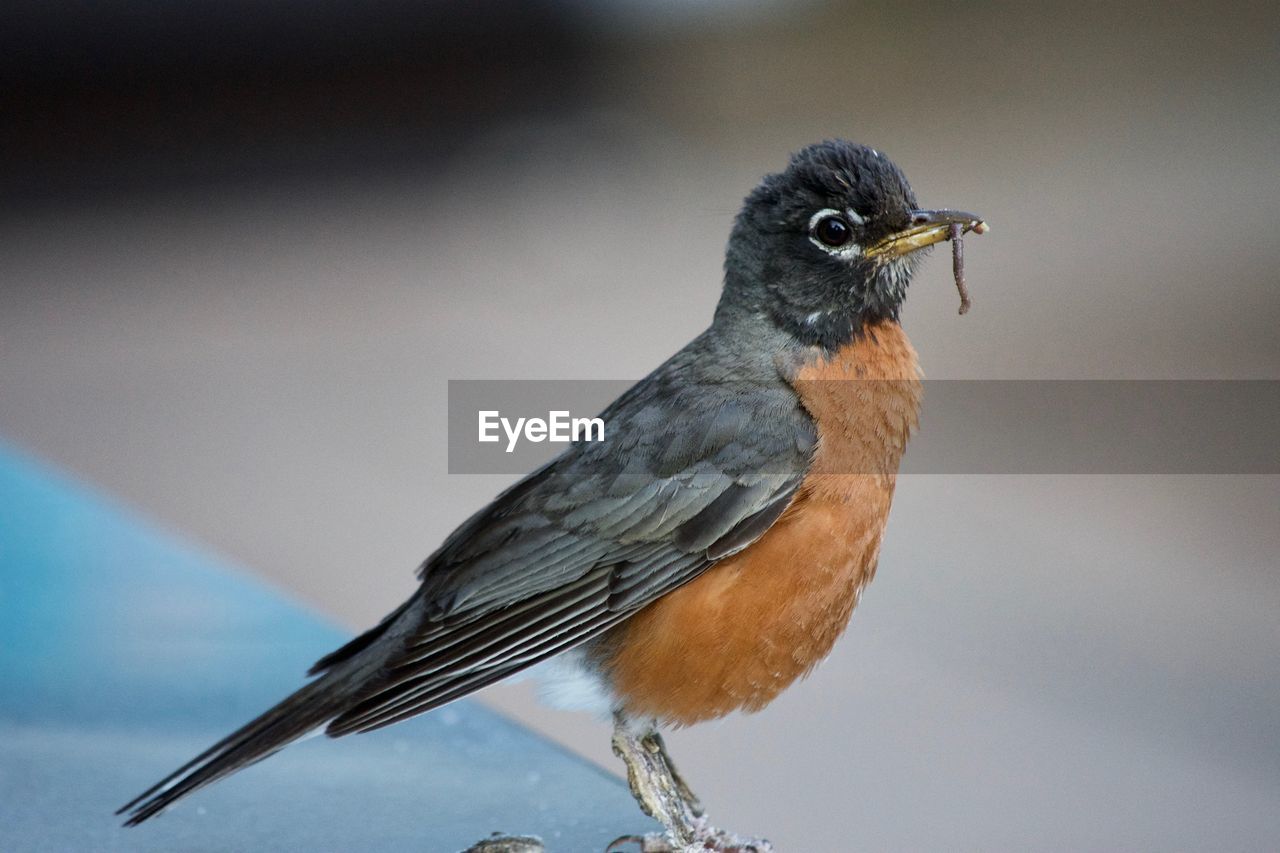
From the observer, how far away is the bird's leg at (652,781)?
2639 millimetres

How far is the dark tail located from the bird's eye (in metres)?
1.25

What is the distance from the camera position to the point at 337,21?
11805mm

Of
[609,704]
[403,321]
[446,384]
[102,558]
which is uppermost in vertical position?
[403,321]

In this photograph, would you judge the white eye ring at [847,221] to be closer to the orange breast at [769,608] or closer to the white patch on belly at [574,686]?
the orange breast at [769,608]

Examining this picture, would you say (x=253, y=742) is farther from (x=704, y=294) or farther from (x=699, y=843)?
(x=704, y=294)

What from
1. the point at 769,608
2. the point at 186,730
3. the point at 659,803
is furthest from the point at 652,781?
the point at 186,730

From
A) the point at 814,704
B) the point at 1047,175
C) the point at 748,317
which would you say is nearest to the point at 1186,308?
the point at 1047,175

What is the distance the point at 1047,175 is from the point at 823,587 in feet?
29.6

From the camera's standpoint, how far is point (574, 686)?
2752mm

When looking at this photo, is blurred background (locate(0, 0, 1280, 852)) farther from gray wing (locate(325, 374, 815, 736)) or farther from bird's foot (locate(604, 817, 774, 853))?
gray wing (locate(325, 374, 815, 736))

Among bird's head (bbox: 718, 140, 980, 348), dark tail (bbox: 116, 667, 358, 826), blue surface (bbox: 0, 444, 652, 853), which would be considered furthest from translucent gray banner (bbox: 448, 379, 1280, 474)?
dark tail (bbox: 116, 667, 358, 826)

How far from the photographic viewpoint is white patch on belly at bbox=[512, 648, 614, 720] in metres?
2.74

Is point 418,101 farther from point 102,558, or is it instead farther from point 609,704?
point 609,704

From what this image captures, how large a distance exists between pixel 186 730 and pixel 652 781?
3.23 feet
